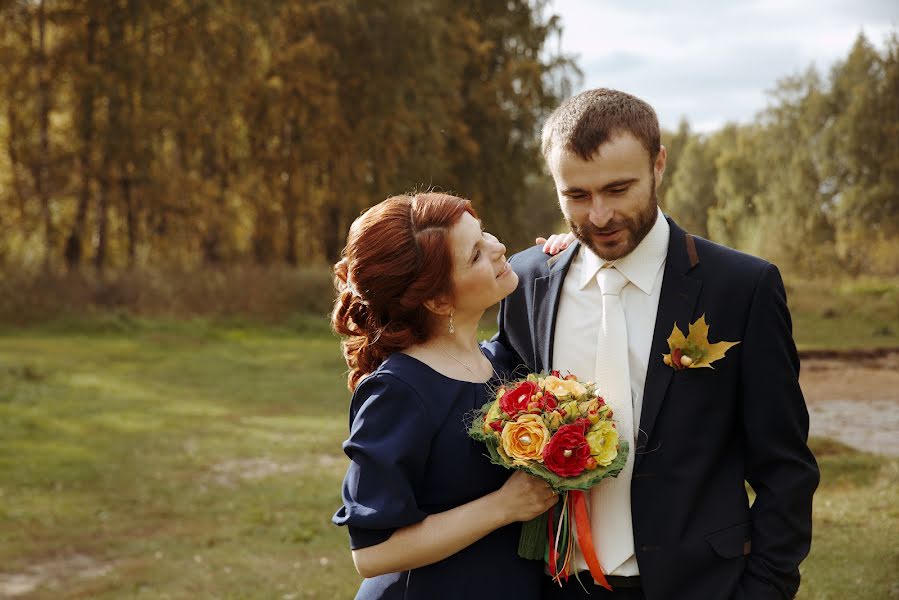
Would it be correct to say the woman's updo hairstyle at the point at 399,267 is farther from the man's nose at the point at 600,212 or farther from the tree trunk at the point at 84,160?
the tree trunk at the point at 84,160

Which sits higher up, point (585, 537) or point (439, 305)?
point (439, 305)

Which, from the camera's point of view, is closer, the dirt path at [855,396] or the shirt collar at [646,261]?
the shirt collar at [646,261]

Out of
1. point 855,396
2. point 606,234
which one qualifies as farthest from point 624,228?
point 855,396

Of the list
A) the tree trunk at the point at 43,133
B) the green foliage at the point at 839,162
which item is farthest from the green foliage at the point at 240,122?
the green foliage at the point at 839,162

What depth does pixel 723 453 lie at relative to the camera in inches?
113

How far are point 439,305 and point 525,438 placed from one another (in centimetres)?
56

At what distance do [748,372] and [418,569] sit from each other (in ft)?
3.53

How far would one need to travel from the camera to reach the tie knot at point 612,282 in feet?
9.59

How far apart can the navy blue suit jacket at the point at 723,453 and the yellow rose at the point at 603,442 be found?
0.18 metres

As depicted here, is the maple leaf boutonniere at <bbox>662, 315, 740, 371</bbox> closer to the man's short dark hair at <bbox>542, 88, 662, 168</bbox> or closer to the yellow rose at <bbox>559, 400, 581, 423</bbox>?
the yellow rose at <bbox>559, 400, 581, 423</bbox>

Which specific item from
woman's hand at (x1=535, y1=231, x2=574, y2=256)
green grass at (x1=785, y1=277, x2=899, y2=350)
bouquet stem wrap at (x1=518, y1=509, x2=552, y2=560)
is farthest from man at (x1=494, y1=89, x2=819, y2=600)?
green grass at (x1=785, y1=277, x2=899, y2=350)

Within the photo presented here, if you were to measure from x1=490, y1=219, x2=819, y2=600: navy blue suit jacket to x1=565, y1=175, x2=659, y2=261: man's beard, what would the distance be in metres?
0.19

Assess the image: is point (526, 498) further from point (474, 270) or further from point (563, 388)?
point (474, 270)

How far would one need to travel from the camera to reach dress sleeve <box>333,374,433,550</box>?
2707mm
